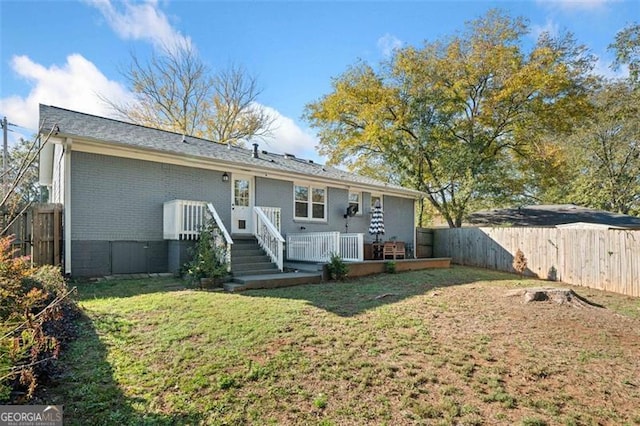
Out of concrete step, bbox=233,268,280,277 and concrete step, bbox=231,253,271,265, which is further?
concrete step, bbox=231,253,271,265

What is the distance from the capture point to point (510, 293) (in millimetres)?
7391

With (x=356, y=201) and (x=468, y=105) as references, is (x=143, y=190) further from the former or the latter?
(x=468, y=105)

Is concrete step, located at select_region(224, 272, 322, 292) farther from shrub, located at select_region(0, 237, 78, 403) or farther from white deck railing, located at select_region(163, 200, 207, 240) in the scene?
shrub, located at select_region(0, 237, 78, 403)

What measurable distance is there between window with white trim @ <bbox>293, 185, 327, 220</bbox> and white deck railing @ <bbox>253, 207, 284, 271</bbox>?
1631mm

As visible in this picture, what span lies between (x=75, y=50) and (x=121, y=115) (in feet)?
32.8

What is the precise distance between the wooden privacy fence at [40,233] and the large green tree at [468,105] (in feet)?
48.3

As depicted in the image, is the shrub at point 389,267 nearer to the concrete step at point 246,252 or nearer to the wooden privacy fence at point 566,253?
the concrete step at point 246,252

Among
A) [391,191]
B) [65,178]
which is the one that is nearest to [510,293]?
[391,191]

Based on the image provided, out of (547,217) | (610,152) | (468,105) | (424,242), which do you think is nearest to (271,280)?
(424,242)

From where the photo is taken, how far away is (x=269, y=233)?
10234 mm

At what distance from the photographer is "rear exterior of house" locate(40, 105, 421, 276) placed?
8438mm

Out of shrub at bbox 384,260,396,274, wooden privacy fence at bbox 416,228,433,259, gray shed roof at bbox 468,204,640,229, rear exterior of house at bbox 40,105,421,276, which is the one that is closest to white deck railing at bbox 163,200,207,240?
rear exterior of house at bbox 40,105,421,276

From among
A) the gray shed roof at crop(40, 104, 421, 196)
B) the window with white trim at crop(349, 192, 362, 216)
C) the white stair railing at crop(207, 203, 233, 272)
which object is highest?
the gray shed roof at crop(40, 104, 421, 196)

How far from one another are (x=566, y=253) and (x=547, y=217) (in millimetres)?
10413
